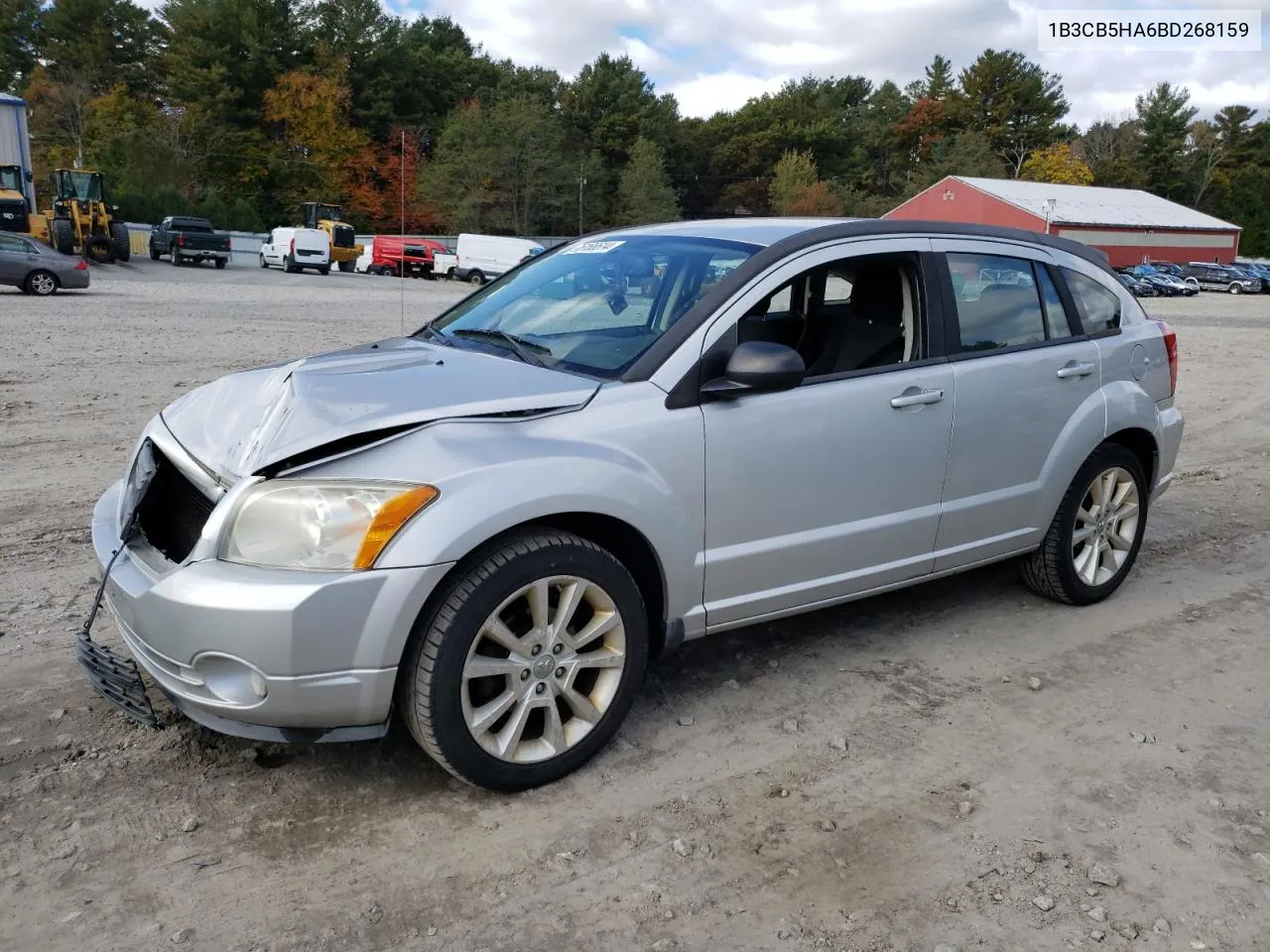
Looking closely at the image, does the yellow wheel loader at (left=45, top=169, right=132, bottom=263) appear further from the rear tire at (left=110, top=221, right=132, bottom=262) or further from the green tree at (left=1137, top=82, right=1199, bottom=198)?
the green tree at (left=1137, top=82, right=1199, bottom=198)

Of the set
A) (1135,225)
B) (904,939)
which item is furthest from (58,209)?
(1135,225)

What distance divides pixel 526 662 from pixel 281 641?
0.72m

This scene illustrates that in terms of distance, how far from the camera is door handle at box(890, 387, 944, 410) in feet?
12.9

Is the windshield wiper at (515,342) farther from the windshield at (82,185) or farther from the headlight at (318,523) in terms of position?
the windshield at (82,185)

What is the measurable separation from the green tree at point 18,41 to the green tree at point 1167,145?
9290 centimetres

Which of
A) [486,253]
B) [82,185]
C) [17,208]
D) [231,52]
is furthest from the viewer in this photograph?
[231,52]

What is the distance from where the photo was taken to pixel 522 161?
66.0 meters

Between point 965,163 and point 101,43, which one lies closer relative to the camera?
point 101,43

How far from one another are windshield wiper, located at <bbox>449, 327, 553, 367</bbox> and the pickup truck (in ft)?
134

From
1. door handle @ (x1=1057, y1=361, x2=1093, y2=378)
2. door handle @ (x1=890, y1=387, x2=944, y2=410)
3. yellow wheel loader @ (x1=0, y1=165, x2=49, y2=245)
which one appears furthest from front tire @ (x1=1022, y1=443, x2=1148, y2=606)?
yellow wheel loader @ (x1=0, y1=165, x2=49, y2=245)

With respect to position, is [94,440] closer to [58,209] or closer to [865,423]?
[865,423]

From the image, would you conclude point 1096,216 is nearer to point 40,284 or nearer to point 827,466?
point 40,284

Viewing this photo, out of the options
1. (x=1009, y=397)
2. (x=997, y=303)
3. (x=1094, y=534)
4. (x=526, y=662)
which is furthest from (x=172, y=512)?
(x=1094, y=534)

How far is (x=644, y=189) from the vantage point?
71.1 meters
